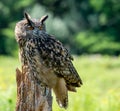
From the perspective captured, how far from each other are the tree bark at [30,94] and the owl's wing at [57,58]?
0.67 feet

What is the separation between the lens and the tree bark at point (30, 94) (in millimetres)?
6371

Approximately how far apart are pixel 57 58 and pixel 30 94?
0.42m

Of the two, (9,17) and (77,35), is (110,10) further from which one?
(9,17)

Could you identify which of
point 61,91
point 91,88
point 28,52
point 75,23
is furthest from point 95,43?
point 28,52

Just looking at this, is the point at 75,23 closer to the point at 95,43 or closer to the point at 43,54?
the point at 95,43

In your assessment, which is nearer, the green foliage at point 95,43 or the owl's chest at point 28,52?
the owl's chest at point 28,52

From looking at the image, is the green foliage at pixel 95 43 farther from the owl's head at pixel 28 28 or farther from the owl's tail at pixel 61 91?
the owl's head at pixel 28 28

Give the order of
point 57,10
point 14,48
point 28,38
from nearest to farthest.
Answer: point 28,38, point 14,48, point 57,10

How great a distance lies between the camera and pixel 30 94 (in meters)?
6.37

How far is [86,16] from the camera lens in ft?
113

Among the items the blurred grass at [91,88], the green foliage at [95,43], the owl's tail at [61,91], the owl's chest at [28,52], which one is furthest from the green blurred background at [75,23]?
the owl's chest at [28,52]

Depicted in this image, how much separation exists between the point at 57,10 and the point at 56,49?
29.1 m

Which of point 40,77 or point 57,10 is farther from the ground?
point 57,10

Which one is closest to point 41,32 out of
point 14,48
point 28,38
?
point 28,38
